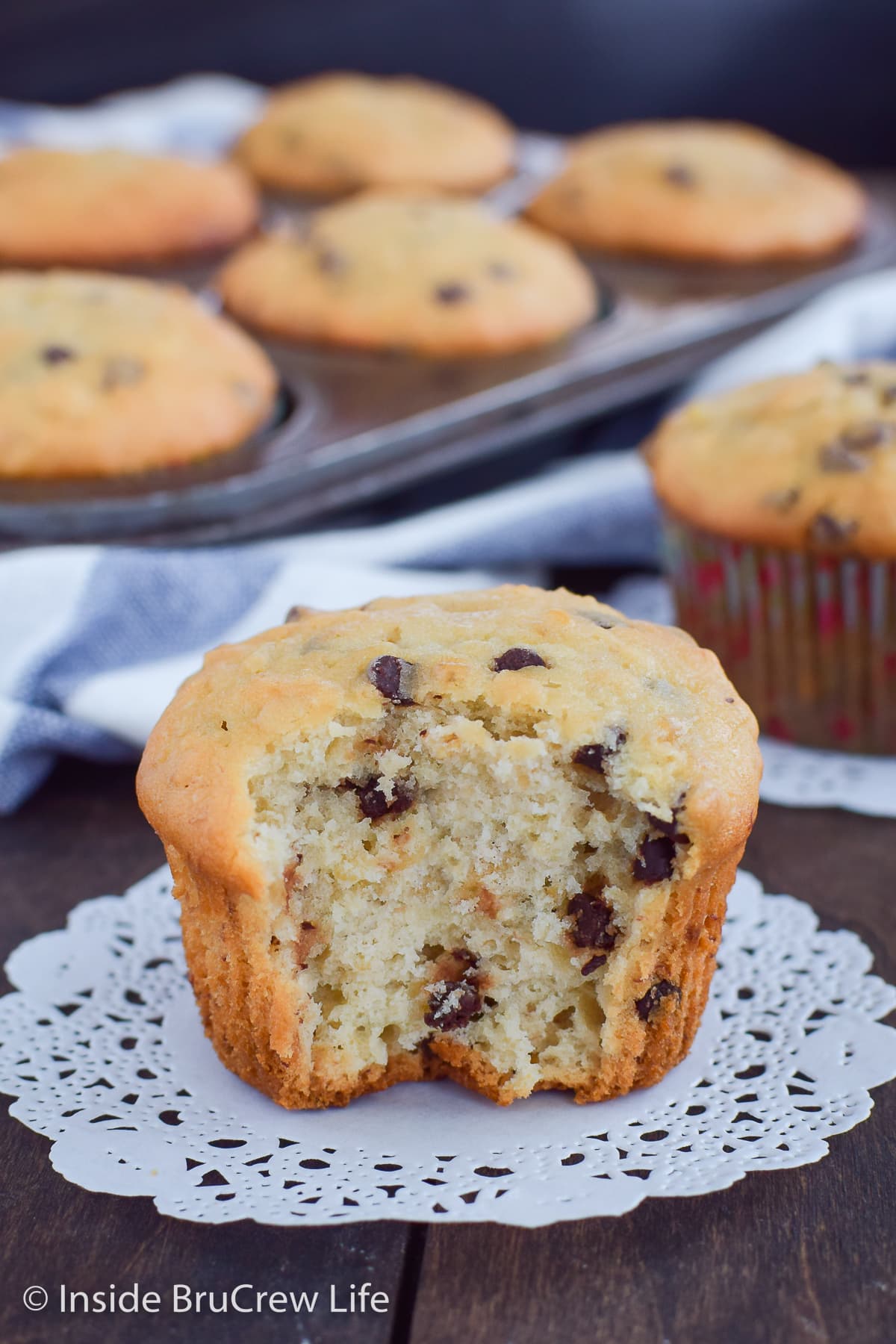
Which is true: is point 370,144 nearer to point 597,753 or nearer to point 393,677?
point 393,677

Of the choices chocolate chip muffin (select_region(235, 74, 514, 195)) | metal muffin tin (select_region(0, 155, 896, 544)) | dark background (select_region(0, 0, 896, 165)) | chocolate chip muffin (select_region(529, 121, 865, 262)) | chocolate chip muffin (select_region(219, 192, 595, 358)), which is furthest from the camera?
dark background (select_region(0, 0, 896, 165))

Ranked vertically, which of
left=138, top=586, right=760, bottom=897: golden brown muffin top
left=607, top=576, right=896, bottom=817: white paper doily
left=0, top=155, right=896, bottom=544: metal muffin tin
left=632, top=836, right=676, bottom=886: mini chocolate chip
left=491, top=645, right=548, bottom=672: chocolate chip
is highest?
left=491, top=645, right=548, bottom=672: chocolate chip

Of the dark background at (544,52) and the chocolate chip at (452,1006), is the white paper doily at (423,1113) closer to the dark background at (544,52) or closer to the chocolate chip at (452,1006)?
the chocolate chip at (452,1006)

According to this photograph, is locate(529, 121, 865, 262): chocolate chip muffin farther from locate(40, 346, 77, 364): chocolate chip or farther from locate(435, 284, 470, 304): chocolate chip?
locate(40, 346, 77, 364): chocolate chip

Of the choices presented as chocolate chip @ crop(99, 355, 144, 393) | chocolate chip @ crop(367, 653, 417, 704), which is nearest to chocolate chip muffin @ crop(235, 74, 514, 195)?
chocolate chip @ crop(99, 355, 144, 393)

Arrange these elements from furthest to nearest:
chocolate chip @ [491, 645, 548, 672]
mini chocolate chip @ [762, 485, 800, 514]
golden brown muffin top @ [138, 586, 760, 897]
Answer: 1. mini chocolate chip @ [762, 485, 800, 514]
2. chocolate chip @ [491, 645, 548, 672]
3. golden brown muffin top @ [138, 586, 760, 897]

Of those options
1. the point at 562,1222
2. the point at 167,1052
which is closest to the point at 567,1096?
the point at 562,1222

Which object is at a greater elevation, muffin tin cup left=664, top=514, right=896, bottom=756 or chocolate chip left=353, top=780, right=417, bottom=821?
chocolate chip left=353, top=780, right=417, bottom=821
